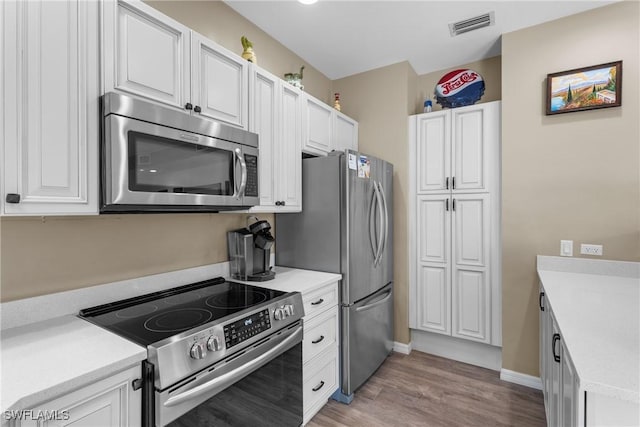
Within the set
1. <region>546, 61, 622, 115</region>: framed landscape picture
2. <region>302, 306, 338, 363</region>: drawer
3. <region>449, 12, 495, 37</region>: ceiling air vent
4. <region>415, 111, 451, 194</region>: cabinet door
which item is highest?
<region>449, 12, 495, 37</region>: ceiling air vent

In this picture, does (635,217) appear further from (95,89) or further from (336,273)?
(95,89)

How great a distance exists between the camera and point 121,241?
1630 millimetres

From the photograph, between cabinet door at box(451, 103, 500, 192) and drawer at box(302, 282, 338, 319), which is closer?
drawer at box(302, 282, 338, 319)

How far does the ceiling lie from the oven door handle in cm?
220

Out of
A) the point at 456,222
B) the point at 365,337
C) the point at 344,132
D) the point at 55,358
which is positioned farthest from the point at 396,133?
the point at 55,358

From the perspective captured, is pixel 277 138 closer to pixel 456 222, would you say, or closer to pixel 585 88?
pixel 456 222

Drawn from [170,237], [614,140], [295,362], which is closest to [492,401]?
[295,362]

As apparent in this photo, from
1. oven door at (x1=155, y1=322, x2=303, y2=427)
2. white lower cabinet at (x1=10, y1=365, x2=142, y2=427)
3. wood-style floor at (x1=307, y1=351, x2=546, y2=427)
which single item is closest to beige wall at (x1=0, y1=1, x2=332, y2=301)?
white lower cabinet at (x1=10, y1=365, x2=142, y2=427)

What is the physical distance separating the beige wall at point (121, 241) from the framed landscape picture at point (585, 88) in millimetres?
2228

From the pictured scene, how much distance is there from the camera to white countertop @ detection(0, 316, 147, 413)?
86 cm

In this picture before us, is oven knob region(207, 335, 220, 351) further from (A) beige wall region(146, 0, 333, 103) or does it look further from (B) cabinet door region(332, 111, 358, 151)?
(B) cabinet door region(332, 111, 358, 151)

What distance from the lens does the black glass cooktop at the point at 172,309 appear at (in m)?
1.26

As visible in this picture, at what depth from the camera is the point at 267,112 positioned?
6.84 feet

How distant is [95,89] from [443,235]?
272cm
